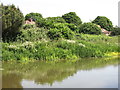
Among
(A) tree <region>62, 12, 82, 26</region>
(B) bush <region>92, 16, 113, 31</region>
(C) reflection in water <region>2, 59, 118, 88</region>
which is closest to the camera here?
(C) reflection in water <region>2, 59, 118, 88</region>

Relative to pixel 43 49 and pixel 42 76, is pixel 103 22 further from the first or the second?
pixel 42 76

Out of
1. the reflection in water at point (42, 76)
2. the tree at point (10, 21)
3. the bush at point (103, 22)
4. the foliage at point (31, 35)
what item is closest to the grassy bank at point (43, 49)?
the foliage at point (31, 35)

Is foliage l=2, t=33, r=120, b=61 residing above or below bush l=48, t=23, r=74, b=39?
below

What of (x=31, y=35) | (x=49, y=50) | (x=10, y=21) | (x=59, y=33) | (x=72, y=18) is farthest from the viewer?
(x=72, y=18)

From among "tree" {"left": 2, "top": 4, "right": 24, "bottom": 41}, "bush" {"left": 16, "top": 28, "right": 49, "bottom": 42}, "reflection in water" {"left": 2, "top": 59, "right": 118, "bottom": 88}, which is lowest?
"reflection in water" {"left": 2, "top": 59, "right": 118, "bottom": 88}

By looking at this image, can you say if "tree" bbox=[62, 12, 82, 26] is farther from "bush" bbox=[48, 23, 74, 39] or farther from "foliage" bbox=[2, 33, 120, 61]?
"foliage" bbox=[2, 33, 120, 61]

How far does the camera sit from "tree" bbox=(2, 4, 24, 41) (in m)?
18.0

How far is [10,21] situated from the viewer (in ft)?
59.7

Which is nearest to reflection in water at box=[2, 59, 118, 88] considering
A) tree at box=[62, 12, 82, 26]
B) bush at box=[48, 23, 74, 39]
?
bush at box=[48, 23, 74, 39]

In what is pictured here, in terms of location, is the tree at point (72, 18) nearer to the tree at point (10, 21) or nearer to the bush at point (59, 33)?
the bush at point (59, 33)

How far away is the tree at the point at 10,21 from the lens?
59.1 feet

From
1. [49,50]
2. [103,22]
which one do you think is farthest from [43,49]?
[103,22]

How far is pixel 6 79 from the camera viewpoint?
1059 cm

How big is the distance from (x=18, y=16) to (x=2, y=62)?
520 cm
